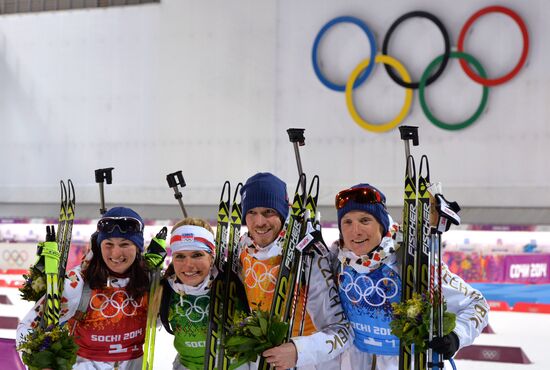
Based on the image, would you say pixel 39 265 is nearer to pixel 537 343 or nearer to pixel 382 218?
pixel 382 218

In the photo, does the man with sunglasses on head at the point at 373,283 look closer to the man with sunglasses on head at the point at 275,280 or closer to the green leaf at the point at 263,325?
the man with sunglasses on head at the point at 275,280

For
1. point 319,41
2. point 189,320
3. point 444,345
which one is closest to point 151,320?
point 189,320

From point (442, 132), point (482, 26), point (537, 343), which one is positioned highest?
point (482, 26)

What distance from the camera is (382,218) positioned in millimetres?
3096

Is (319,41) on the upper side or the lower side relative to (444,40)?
upper

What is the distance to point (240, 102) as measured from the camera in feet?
37.1

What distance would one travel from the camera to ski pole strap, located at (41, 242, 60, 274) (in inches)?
129

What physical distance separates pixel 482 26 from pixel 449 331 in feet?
26.1

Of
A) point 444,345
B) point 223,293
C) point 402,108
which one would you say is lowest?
point 444,345

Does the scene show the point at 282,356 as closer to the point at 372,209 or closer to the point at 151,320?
the point at 372,209

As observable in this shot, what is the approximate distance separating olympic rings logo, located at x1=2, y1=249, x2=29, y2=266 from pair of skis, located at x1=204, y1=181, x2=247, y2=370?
341 inches

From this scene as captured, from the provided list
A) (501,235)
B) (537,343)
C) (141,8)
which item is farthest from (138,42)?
(537,343)

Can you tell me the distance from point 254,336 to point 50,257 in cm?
111

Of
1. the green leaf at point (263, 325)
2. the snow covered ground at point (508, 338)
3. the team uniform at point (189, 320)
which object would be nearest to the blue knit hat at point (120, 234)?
the team uniform at point (189, 320)
